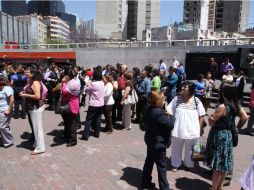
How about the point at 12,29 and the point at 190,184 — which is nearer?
the point at 190,184

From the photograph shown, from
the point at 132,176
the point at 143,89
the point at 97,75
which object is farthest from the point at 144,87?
the point at 132,176

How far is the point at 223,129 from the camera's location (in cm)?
457

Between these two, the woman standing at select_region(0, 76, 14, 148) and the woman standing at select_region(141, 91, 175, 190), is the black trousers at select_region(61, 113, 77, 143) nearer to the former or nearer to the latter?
the woman standing at select_region(0, 76, 14, 148)

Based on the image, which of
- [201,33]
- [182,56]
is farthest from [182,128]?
[201,33]

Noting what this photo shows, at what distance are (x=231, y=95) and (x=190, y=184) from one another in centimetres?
185

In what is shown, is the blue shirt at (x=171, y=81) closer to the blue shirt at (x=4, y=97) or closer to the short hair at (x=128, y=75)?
the short hair at (x=128, y=75)

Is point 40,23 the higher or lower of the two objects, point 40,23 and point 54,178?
the higher

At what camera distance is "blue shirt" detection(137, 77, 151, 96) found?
9053 millimetres

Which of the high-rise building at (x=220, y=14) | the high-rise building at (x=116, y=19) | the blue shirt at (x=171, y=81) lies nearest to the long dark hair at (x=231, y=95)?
the blue shirt at (x=171, y=81)

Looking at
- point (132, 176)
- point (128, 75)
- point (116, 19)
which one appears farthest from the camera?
point (116, 19)

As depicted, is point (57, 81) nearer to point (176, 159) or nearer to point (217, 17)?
point (176, 159)

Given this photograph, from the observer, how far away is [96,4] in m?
120

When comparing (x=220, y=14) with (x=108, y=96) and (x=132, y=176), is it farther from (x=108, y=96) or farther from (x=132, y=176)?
(x=132, y=176)

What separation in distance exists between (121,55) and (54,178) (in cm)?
2487
